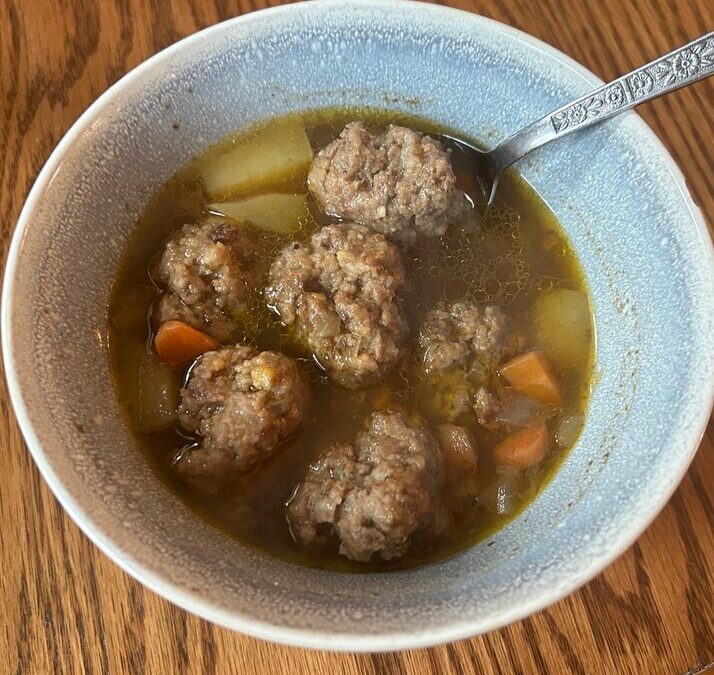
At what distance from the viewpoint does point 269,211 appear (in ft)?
6.43

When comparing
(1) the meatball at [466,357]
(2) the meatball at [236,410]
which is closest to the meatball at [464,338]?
(1) the meatball at [466,357]

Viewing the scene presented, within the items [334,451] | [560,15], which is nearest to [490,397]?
[334,451]

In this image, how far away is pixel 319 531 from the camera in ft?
5.23

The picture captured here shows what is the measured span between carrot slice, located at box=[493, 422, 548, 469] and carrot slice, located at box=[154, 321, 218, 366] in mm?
813

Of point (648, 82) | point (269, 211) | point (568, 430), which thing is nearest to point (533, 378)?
point (568, 430)

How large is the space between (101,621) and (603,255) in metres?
1.55

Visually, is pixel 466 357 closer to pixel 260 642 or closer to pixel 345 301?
pixel 345 301

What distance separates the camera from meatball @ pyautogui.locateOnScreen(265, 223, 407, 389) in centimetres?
174

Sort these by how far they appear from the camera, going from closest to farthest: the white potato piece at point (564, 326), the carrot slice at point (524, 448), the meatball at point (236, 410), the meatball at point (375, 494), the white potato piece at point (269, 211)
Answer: the meatball at point (375, 494), the meatball at point (236, 410), the carrot slice at point (524, 448), the white potato piece at point (564, 326), the white potato piece at point (269, 211)

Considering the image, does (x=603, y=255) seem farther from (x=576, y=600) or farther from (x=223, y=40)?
(x=223, y=40)

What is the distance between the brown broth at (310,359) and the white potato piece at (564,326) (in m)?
0.03

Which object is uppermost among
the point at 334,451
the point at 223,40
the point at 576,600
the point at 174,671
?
the point at 223,40

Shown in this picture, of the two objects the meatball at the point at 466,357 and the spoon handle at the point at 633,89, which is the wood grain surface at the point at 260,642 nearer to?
the meatball at the point at 466,357

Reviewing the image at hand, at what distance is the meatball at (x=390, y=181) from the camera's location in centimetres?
182
